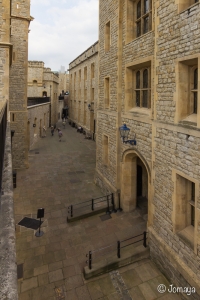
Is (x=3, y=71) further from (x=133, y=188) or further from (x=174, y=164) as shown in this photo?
(x=174, y=164)

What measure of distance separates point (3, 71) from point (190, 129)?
31.2 ft

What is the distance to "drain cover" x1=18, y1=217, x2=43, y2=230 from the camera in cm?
904

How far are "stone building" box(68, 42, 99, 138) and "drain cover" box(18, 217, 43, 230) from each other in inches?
740

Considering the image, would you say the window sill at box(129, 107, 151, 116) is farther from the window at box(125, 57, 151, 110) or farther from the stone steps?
the stone steps

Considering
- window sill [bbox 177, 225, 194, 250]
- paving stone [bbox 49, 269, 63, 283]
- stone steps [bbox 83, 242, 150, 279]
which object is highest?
window sill [bbox 177, 225, 194, 250]

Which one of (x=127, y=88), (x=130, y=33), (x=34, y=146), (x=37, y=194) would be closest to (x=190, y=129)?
(x=127, y=88)

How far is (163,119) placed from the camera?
21.5 ft

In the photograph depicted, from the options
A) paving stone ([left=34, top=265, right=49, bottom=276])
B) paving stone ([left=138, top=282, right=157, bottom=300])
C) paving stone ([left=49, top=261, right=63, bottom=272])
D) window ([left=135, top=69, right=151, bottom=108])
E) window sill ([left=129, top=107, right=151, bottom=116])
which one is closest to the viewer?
paving stone ([left=138, top=282, right=157, bottom=300])

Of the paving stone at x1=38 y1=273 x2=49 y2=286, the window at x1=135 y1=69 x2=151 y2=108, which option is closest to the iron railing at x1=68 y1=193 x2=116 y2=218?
the paving stone at x1=38 y1=273 x2=49 y2=286

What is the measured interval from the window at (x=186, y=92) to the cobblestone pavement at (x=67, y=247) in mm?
4661

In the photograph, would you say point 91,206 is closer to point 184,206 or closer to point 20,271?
point 20,271

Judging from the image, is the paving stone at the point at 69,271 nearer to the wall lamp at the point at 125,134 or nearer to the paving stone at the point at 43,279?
the paving stone at the point at 43,279

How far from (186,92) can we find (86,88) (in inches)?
1095

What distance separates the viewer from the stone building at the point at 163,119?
543 centimetres
